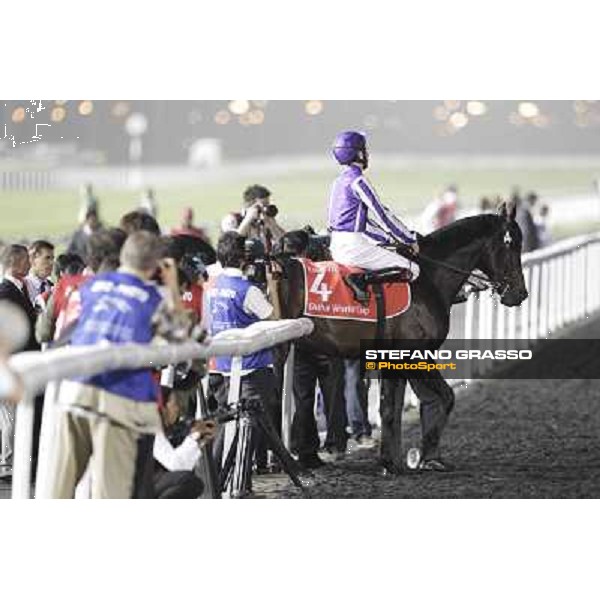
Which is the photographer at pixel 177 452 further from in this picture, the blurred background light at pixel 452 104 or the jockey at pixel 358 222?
the blurred background light at pixel 452 104

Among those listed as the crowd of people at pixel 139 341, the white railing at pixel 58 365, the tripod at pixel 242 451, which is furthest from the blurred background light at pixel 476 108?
the white railing at pixel 58 365

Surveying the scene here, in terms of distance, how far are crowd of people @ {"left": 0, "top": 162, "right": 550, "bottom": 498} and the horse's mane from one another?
0.28m

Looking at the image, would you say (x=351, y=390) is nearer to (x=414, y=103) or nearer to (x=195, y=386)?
(x=414, y=103)

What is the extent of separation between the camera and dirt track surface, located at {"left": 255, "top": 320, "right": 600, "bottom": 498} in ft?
31.3

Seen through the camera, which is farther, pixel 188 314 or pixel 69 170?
pixel 69 170

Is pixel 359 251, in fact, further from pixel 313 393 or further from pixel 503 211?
pixel 503 211

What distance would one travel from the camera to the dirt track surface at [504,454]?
9.54m

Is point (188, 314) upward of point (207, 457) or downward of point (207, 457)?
upward

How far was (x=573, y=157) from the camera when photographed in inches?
444

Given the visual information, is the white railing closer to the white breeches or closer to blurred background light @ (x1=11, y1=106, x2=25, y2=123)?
the white breeches

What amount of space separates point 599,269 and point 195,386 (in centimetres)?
955

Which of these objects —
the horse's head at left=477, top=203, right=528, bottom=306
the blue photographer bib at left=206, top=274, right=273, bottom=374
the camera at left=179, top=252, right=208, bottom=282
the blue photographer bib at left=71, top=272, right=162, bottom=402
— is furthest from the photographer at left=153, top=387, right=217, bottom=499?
the horse's head at left=477, top=203, right=528, bottom=306
